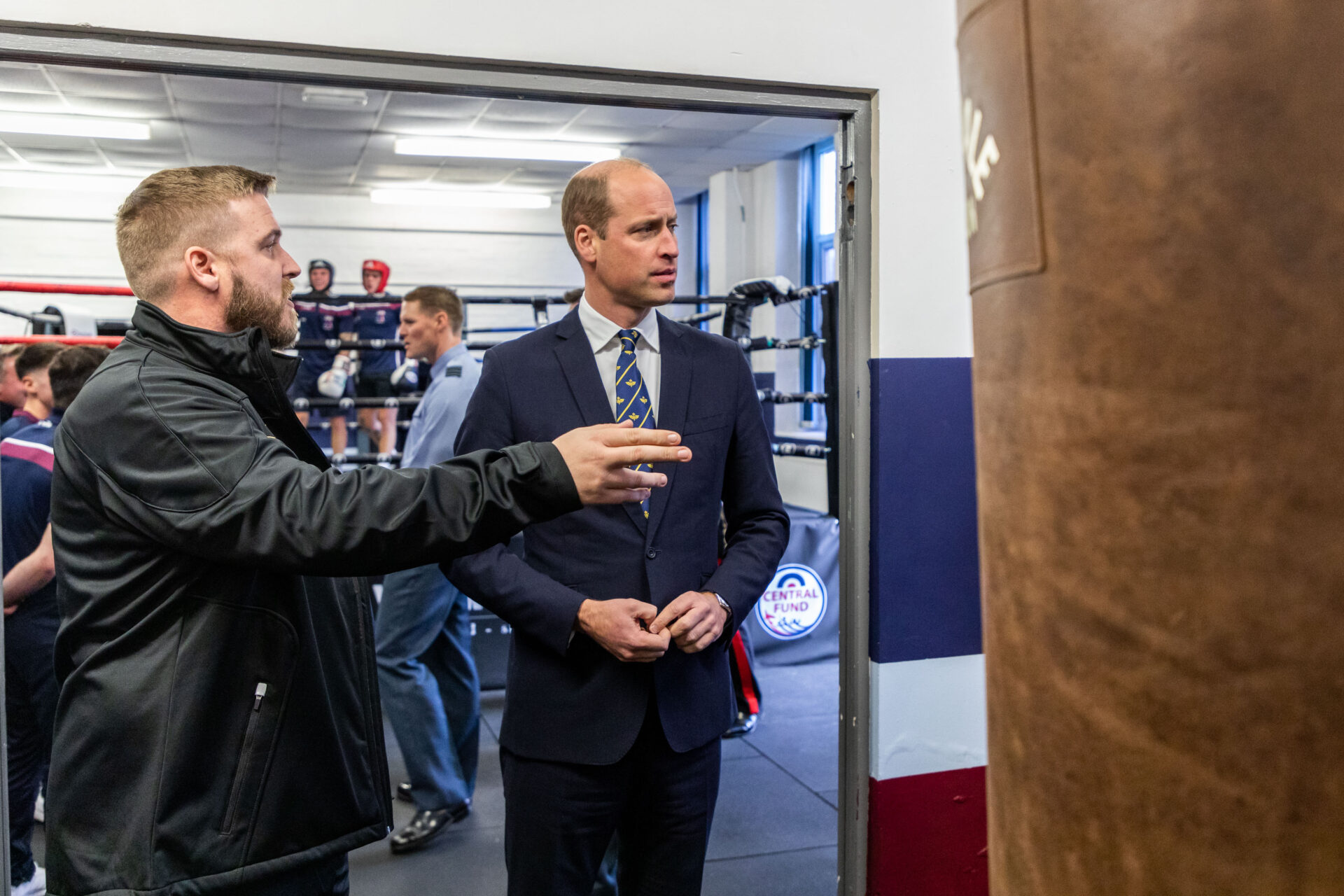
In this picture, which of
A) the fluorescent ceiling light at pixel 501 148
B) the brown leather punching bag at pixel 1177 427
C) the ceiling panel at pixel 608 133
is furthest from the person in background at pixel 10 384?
the fluorescent ceiling light at pixel 501 148

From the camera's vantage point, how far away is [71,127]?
8.34 meters

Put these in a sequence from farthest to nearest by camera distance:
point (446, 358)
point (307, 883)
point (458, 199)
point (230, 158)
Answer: point (458, 199) < point (230, 158) < point (446, 358) < point (307, 883)

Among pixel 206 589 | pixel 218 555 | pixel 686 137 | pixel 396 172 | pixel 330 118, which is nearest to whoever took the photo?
pixel 218 555

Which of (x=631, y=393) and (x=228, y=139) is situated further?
(x=228, y=139)

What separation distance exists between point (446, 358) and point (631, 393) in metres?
1.99

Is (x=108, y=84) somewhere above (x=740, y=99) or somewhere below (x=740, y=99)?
above

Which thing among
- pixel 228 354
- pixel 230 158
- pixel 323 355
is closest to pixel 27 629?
pixel 228 354

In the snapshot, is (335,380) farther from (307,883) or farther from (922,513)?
(307,883)

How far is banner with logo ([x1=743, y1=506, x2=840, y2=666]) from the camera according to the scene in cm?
513

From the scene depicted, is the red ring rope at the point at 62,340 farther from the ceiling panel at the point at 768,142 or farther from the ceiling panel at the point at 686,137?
the ceiling panel at the point at 768,142

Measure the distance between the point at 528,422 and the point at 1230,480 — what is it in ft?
4.81

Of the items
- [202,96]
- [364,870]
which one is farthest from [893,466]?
[202,96]

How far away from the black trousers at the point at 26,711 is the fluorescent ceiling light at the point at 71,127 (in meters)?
6.88

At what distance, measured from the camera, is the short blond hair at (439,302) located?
3.74m
